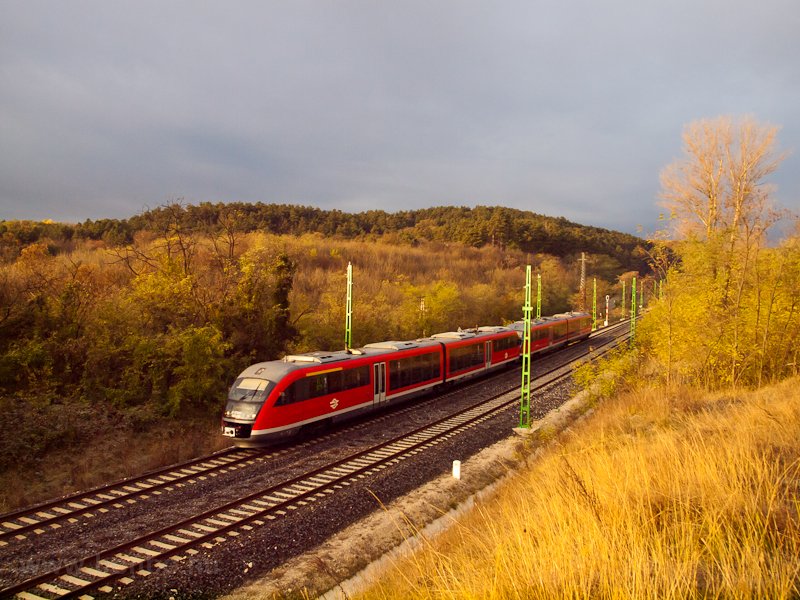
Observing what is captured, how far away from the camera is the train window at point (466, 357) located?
23453 millimetres

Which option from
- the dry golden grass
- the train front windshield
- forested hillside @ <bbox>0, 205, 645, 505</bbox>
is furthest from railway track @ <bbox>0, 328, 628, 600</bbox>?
forested hillside @ <bbox>0, 205, 645, 505</bbox>

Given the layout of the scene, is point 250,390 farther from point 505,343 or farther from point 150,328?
point 505,343

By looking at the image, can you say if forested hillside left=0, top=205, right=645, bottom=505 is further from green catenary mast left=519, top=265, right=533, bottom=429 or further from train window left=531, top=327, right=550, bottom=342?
train window left=531, top=327, right=550, bottom=342

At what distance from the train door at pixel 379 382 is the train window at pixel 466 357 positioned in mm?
5578

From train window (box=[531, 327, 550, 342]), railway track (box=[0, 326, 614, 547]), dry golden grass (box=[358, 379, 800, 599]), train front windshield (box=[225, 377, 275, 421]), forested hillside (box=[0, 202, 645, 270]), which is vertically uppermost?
forested hillside (box=[0, 202, 645, 270])

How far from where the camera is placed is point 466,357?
80.9 ft

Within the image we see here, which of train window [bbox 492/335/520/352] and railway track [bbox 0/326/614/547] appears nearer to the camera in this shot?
railway track [bbox 0/326/614/547]

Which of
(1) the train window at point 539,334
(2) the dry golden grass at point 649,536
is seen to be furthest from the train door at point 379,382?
(1) the train window at point 539,334

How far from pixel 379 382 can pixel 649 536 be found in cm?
1429

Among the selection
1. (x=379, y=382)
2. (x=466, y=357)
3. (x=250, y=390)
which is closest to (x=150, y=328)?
(x=250, y=390)

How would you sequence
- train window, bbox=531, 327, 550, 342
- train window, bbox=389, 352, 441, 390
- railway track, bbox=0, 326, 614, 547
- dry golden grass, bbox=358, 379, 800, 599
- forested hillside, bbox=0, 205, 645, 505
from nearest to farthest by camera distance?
dry golden grass, bbox=358, 379, 800, 599 < railway track, bbox=0, 326, 614, 547 < forested hillside, bbox=0, 205, 645, 505 < train window, bbox=389, 352, 441, 390 < train window, bbox=531, 327, 550, 342

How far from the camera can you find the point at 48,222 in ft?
168

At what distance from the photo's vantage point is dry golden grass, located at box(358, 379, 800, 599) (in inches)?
142

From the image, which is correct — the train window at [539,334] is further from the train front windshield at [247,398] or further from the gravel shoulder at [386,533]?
the train front windshield at [247,398]
